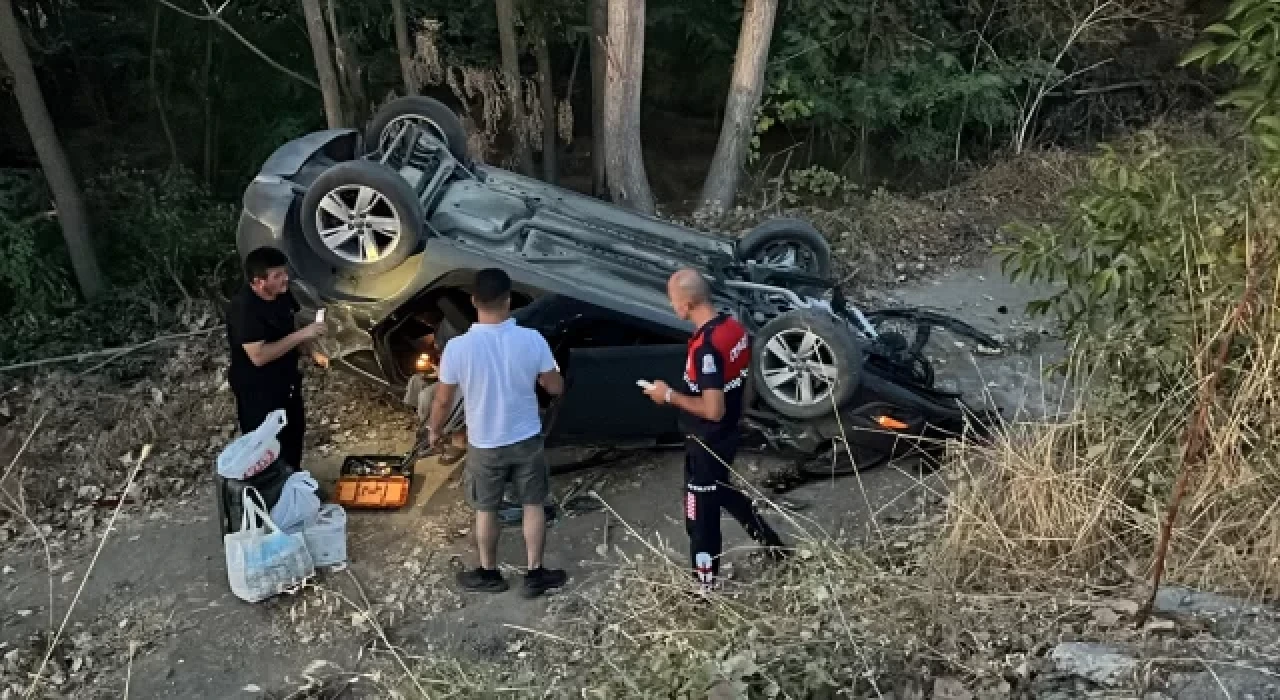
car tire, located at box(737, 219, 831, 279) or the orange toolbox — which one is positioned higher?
car tire, located at box(737, 219, 831, 279)

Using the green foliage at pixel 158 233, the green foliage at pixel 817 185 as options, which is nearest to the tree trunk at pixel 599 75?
the green foliage at pixel 817 185

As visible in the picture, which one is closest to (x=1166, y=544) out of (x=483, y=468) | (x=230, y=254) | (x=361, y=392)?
(x=483, y=468)

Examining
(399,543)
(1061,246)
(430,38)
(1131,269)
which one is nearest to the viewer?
(1131,269)

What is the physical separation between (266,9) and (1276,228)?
10.5 meters

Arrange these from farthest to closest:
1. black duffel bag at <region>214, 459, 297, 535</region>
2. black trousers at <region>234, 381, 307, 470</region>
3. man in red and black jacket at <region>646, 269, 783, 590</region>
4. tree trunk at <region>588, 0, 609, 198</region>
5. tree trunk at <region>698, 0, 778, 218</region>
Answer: tree trunk at <region>698, 0, 778, 218</region> < tree trunk at <region>588, 0, 609, 198</region> < black trousers at <region>234, 381, 307, 470</region> < black duffel bag at <region>214, 459, 297, 535</region> < man in red and black jacket at <region>646, 269, 783, 590</region>

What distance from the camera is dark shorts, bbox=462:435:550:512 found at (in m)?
4.71

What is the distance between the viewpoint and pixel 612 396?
563 cm

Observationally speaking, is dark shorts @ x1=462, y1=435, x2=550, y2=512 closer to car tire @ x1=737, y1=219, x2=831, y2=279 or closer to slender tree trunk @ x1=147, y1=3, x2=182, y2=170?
car tire @ x1=737, y1=219, x2=831, y2=279

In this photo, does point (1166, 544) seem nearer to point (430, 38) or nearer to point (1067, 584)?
point (1067, 584)

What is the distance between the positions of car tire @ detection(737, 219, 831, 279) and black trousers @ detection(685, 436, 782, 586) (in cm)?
258

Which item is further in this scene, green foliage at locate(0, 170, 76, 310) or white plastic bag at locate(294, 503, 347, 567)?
green foliage at locate(0, 170, 76, 310)

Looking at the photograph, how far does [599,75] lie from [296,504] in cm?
651

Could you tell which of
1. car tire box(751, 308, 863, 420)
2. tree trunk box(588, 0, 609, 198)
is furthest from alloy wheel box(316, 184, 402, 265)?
tree trunk box(588, 0, 609, 198)

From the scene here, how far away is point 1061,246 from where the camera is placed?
4.38m
